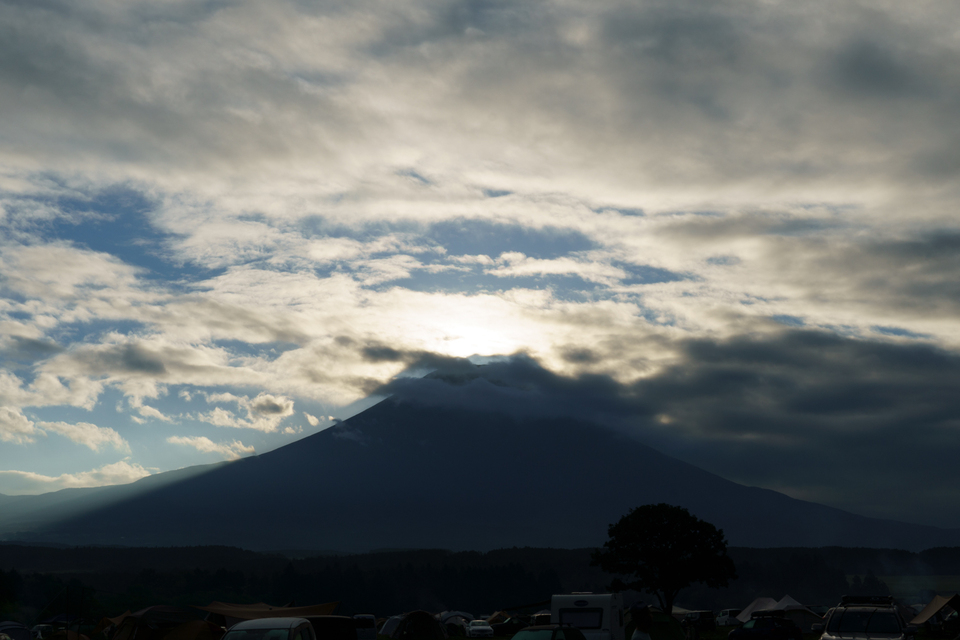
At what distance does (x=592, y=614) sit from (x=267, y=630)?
12864 mm

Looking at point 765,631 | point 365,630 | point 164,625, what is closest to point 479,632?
point 365,630

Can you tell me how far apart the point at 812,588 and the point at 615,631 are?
589ft

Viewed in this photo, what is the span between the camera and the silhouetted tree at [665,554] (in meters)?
75.5

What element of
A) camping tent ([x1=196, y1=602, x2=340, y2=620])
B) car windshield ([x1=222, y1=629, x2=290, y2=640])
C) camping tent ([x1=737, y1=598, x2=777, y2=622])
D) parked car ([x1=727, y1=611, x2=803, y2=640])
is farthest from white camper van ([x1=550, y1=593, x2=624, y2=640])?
camping tent ([x1=737, y1=598, x2=777, y2=622])

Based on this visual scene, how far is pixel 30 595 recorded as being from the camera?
10769 cm

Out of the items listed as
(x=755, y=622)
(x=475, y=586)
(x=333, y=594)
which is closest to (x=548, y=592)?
(x=475, y=586)

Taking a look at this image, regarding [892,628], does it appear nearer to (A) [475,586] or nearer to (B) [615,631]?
(B) [615,631]

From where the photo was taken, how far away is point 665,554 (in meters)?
75.8

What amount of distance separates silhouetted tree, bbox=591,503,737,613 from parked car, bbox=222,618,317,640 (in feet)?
200

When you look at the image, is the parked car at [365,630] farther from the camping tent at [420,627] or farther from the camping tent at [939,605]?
the camping tent at [939,605]

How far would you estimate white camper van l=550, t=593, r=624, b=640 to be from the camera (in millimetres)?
26641

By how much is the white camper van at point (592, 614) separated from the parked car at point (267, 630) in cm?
1136

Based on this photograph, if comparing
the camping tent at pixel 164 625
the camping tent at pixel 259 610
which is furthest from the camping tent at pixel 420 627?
the camping tent at pixel 164 625

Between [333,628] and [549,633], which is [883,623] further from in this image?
[333,628]
